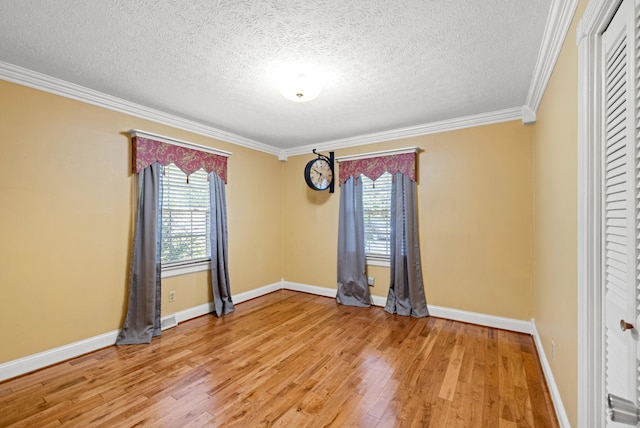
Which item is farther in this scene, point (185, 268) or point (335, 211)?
point (335, 211)

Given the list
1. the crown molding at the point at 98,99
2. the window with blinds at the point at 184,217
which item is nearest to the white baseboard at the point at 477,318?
the window with blinds at the point at 184,217

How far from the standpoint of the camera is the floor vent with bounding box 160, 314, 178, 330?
3.22m

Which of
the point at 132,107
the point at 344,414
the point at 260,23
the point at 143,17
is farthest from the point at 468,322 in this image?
the point at 132,107

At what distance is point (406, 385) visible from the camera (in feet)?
7.21

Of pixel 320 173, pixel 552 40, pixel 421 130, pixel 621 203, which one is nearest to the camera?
pixel 621 203

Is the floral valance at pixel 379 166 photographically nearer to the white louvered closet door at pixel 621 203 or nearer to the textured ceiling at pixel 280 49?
the textured ceiling at pixel 280 49

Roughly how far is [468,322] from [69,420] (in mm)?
3849

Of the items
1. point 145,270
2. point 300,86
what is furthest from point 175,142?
point 300,86

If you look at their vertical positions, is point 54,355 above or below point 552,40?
below

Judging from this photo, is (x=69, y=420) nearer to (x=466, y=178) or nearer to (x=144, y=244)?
(x=144, y=244)

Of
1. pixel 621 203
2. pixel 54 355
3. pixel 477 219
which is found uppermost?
pixel 621 203

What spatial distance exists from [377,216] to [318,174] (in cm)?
112

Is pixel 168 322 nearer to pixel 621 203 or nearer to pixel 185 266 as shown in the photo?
pixel 185 266

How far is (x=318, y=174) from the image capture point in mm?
4293
